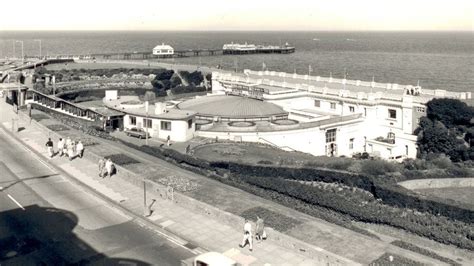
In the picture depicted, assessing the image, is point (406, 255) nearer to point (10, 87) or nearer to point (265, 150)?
point (265, 150)

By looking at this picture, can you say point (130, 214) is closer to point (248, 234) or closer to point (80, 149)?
point (248, 234)

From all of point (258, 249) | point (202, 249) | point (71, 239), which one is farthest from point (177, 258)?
point (71, 239)

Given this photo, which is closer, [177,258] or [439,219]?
[177,258]

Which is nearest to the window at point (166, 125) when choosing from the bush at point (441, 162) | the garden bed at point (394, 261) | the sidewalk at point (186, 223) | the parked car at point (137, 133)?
the parked car at point (137, 133)

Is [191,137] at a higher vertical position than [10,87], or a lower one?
lower

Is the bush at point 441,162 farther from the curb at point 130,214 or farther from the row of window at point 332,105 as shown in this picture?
the curb at point 130,214

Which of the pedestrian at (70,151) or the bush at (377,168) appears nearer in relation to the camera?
the pedestrian at (70,151)
